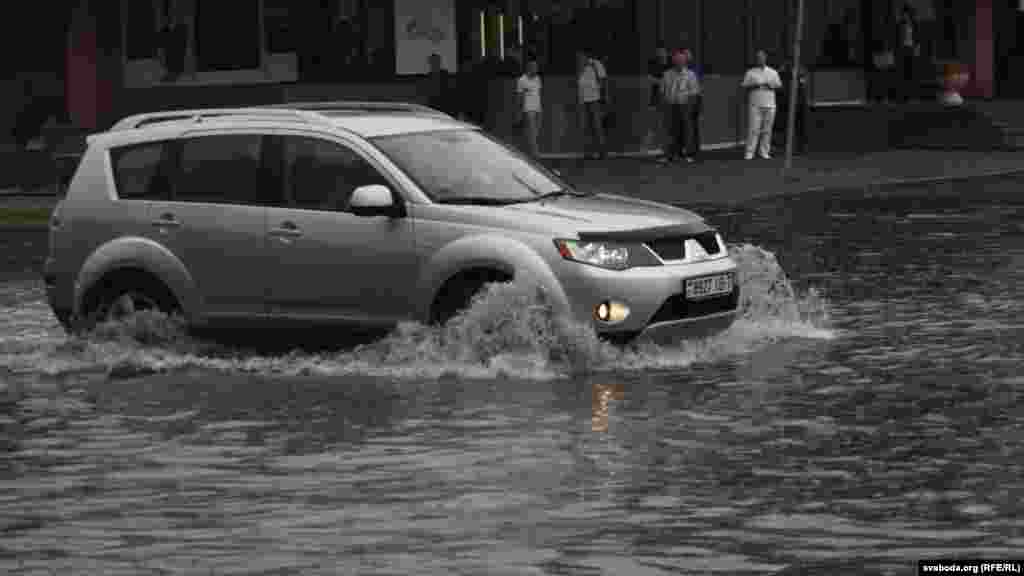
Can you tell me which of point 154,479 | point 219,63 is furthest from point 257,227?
point 219,63

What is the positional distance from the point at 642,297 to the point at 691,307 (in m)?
0.49

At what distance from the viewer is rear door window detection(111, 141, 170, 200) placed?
1706 centimetres

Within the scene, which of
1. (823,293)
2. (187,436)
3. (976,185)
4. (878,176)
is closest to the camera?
(187,436)

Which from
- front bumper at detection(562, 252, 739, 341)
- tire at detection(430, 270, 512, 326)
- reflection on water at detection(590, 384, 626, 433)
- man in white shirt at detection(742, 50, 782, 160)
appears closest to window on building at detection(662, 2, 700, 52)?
man in white shirt at detection(742, 50, 782, 160)

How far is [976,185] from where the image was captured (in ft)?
119

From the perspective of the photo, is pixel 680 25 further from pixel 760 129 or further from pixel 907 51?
pixel 907 51

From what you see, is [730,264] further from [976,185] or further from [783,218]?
[976,185]

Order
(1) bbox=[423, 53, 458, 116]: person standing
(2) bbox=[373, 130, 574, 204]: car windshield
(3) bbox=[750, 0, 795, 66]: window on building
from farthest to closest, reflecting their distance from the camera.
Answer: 1. (3) bbox=[750, 0, 795, 66]: window on building
2. (1) bbox=[423, 53, 458, 116]: person standing
3. (2) bbox=[373, 130, 574, 204]: car windshield

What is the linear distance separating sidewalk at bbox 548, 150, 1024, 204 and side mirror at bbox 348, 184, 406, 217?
1768 cm

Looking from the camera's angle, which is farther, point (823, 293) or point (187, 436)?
point (823, 293)

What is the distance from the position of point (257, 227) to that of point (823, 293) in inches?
229

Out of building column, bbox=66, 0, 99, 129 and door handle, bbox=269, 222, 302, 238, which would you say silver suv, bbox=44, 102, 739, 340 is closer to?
door handle, bbox=269, 222, 302, 238

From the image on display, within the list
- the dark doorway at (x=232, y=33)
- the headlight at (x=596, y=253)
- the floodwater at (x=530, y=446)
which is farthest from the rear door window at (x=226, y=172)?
→ the dark doorway at (x=232, y=33)

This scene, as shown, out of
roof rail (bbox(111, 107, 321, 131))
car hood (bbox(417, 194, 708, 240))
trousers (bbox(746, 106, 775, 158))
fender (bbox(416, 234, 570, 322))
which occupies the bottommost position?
trousers (bbox(746, 106, 775, 158))
